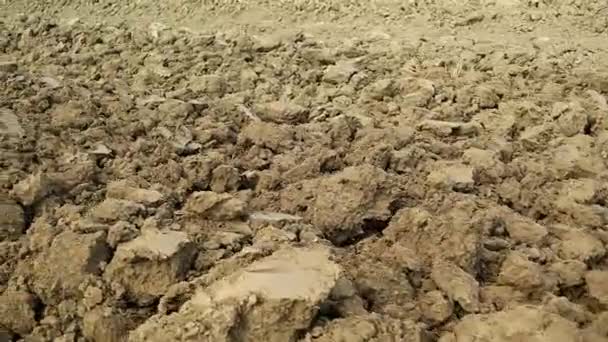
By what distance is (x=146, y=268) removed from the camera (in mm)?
1341

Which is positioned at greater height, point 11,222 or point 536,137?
point 11,222

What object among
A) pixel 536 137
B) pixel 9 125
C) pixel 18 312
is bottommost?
pixel 536 137

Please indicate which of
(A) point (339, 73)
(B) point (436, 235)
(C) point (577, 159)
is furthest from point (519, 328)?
(A) point (339, 73)

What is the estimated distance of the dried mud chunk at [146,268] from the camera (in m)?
1.33

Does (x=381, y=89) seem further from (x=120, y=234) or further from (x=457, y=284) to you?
(x=120, y=234)

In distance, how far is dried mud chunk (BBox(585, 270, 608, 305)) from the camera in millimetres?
1441

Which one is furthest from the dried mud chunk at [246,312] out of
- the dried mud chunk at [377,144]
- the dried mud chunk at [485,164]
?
the dried mud chunk at [485,164]

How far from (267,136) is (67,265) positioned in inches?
30.6

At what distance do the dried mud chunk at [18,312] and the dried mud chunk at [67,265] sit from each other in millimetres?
30

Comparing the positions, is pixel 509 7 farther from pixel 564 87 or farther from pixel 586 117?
pixel 586 117

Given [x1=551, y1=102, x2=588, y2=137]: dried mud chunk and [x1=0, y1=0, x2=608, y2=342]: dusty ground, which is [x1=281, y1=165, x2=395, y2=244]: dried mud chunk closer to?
[x1=0, y1=0, x2=608, y2=342]: dusty ground

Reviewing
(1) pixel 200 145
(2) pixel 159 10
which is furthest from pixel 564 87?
(2) pixel 159 10

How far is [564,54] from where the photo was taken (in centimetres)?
283

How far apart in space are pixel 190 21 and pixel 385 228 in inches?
88.5
